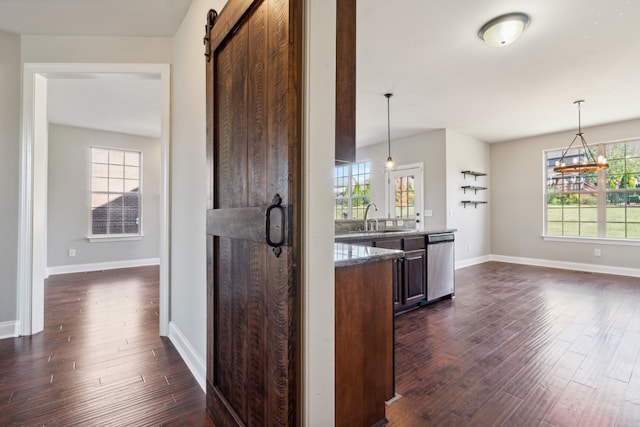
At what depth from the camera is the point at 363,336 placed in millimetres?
1432

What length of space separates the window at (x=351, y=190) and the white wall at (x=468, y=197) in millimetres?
2089

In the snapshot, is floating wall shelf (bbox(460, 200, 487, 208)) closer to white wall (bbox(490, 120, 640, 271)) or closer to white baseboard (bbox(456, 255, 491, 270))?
white wall (bbox(490, 120, 640, 271))

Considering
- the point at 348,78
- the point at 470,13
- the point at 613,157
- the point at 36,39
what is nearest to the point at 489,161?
the point at 613,157

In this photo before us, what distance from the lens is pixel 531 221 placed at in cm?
628

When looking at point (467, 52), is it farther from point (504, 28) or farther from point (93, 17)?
point (93, 17)

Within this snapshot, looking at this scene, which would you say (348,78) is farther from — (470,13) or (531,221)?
(531,221)

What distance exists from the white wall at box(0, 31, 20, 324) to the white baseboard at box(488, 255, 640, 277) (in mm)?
8009

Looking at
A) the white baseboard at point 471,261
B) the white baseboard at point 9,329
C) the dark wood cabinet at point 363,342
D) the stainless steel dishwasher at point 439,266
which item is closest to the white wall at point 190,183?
the dark wood cabinet at point 363,342

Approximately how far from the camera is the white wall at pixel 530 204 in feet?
17.4

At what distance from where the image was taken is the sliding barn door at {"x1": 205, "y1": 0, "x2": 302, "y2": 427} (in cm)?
99

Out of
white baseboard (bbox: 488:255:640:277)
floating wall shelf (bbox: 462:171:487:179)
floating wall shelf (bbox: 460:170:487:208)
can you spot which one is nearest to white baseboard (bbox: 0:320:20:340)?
floating wall shelf (bbox: 460:170:487:208)

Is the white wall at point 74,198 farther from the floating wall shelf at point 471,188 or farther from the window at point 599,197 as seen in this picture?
the window at point 599,197

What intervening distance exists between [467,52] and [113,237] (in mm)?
6589

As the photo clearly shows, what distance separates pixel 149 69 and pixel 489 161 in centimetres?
696
